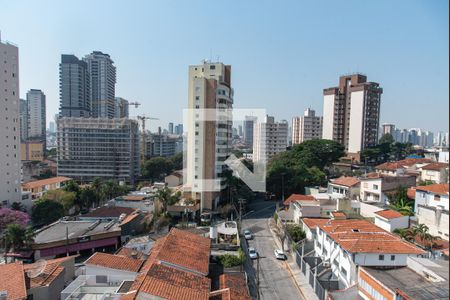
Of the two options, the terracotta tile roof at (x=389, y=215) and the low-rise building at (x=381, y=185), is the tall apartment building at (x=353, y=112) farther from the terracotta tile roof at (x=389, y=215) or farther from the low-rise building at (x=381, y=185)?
the terracotta tile roof at (x=389, y=215)

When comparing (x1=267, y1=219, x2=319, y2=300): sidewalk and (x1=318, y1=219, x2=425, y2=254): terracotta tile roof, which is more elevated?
(x1=318, y1=219, x2=425, y2=254): terracotta tile roof

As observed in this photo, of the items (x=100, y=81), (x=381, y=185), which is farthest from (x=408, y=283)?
(x=100, y=81)

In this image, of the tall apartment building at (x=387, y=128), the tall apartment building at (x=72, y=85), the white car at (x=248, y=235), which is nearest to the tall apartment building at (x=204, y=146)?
the white car at (x=248, y=235)

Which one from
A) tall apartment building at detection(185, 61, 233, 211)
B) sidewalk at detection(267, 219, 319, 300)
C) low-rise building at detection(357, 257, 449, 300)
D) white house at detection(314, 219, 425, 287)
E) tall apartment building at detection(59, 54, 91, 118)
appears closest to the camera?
low-rise building at detection(357, 257, 449, 300)

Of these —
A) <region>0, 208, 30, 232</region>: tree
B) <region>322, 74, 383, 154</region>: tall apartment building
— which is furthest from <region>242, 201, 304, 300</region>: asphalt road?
<region>322, 74, 383, 154</region>: tall apartment building

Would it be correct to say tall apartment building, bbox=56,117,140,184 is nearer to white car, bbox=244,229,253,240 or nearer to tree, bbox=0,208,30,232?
tree, bbox=0,208,30,232

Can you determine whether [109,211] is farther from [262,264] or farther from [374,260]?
[374,260]
